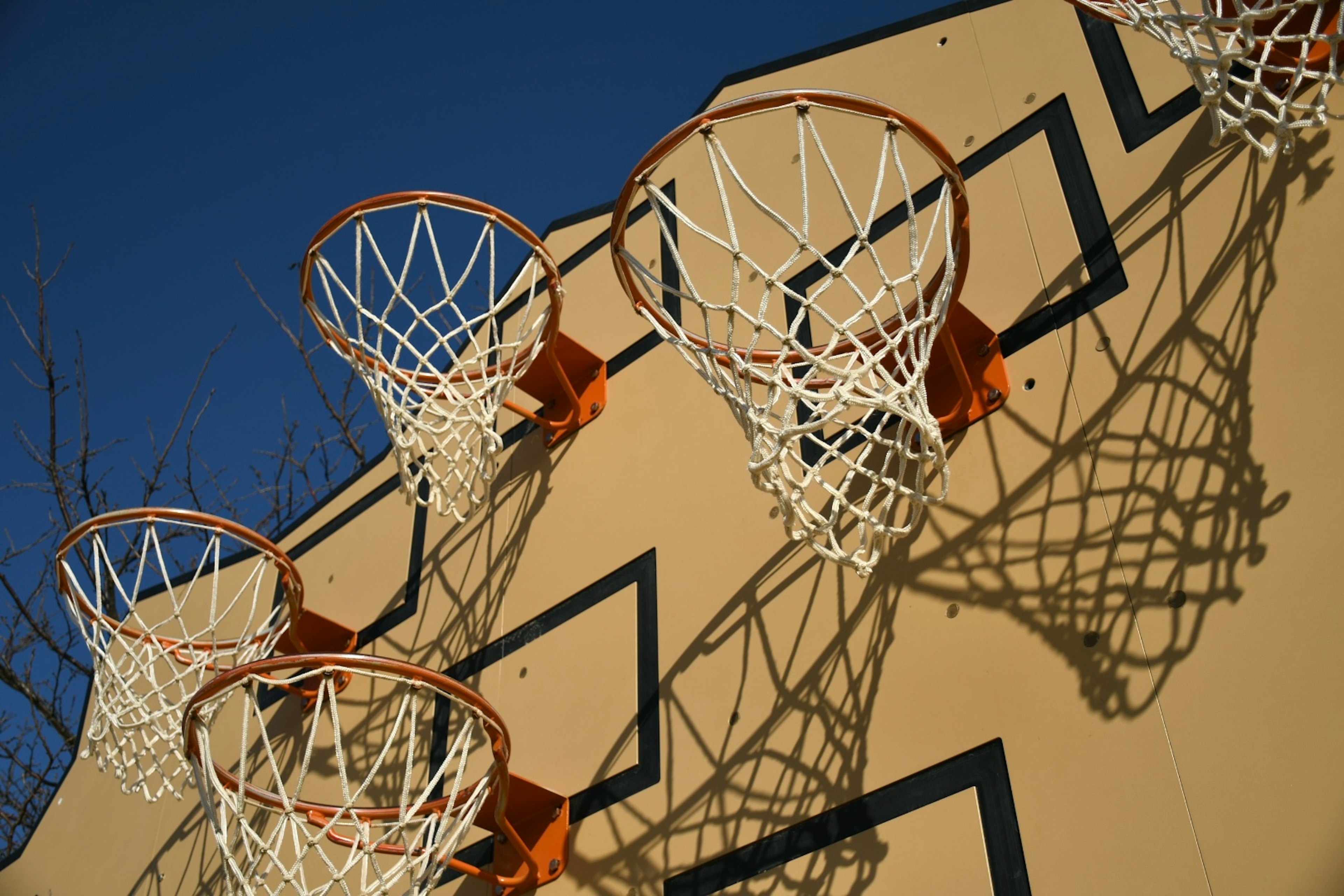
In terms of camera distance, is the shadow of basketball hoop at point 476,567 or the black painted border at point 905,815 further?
the shadow of basketball hoop at point 476,567

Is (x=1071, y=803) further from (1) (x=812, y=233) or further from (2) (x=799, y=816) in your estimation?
(1) (x=812, y=233)

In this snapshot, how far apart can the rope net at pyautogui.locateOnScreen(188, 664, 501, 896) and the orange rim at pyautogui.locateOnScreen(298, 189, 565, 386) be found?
100 cm

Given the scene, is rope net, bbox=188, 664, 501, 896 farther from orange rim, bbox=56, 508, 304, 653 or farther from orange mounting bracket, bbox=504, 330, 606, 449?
orange mounting bracket, bbox=504, 330, 606, 449

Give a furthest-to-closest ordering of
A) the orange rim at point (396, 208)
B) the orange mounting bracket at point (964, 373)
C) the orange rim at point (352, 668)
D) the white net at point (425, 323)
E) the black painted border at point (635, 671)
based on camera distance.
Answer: the orange rim at point (396, 208)
the white net at point (425, 323)
the black painted border at point (635, 671)
the orange mounting bracket at point (964, 373)
the orange rim at point (352, 668)

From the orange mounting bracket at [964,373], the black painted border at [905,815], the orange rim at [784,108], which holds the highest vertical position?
the orange rim at [784,108]

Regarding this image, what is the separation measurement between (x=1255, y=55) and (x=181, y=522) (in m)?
3.68

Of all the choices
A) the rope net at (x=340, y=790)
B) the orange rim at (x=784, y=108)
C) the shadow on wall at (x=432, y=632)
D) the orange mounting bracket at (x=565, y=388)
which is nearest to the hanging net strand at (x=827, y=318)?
the orange rim at (x=784, y=108)

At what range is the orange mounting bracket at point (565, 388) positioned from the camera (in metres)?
4.45

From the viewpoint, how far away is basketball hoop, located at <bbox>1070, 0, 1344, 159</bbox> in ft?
8.28

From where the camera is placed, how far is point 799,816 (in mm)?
2990

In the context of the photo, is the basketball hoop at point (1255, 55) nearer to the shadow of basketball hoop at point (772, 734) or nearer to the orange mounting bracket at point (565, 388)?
the shadow of basketball hoop at point (772, 734)

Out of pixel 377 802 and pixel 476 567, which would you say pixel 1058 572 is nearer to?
pixel 476 567

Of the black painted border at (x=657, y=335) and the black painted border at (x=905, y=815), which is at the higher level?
the black painted border at (x=657, y=335)

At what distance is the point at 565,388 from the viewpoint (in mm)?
4453
